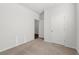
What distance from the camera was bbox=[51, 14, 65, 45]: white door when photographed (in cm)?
466

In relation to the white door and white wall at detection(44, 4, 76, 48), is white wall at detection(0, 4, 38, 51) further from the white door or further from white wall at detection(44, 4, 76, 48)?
the white door

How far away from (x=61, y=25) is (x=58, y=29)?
373 mm

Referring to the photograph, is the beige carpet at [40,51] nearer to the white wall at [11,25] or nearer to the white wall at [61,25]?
the white wall at [11,25]

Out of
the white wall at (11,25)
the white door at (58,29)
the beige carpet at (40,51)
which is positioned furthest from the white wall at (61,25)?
the white wall at (11,25)

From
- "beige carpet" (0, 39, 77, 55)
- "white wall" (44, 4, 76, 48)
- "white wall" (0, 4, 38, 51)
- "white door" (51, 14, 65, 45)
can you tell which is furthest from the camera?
"white door" (51, 14, 65, 45)

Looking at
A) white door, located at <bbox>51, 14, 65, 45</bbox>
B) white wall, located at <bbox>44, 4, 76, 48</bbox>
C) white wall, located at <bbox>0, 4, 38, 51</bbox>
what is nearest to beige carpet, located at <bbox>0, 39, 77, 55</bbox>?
white wall, located at <bbox>0, 4, 38, 51</bbox>

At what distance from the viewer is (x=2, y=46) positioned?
11.0ft

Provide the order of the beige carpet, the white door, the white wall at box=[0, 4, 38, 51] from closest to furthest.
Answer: the beige carpet → the white wall at box=[0, 4, 38, 51] → the white door

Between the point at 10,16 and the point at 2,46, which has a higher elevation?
the point at 10,16

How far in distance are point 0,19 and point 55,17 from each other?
362 cm

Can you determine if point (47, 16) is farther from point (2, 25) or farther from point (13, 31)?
point (2, 25)

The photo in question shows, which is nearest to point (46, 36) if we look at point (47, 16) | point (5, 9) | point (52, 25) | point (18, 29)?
point (52, 25)

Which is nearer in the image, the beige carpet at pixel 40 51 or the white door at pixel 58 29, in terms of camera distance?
the beige carpet at pixel 40 51

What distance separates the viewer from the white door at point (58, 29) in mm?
4664
